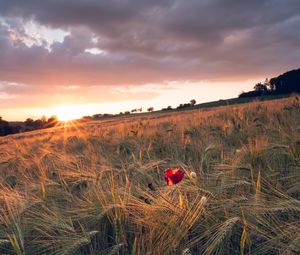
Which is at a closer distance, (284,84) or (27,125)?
(284,84)

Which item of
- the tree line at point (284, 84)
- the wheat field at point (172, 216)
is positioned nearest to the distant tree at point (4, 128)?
the tree line at point (284, 84)

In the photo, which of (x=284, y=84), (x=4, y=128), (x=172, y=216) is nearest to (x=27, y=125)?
(x=4, y=128)

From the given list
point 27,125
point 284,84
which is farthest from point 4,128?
point 284,84

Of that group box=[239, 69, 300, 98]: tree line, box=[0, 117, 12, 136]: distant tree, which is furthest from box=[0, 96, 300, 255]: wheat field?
box=[0, 117, 12, 136]: distant tree

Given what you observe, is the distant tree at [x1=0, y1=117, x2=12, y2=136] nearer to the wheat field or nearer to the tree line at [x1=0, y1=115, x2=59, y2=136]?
the tree line at [x1=0, y1=115, x2=59, y2=136]

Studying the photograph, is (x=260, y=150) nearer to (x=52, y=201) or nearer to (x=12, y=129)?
(x=52, y=201)

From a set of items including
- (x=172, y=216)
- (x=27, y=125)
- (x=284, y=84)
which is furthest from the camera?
(x=27, y=125)

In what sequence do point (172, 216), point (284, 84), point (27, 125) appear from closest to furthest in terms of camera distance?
point (172, 216) < point (284, 84) < point (27, 125)

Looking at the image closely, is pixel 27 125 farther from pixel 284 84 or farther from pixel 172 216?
pixel 172 216

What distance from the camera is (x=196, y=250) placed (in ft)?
5.69

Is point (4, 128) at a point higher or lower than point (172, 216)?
higher

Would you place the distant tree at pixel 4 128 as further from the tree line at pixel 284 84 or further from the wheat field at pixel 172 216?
the wheat field at pixel 172 216

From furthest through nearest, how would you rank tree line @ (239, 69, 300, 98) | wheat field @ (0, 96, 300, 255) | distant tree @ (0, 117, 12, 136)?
distant tree @ (0, 117, 12, 136) → tree line @ (239, 69, 300, 98) → wheat field @ (0, 96, 300, 255)

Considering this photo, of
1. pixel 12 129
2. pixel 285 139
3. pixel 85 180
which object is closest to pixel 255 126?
pixel 285 139
